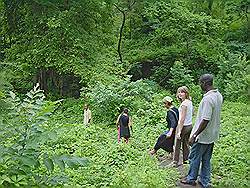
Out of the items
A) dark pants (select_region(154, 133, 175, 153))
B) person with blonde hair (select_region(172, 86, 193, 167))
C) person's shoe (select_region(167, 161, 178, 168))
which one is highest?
person with blonde hair (select_region(172, 86, 193, 167))

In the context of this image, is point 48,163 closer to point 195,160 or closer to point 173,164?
point 195,160

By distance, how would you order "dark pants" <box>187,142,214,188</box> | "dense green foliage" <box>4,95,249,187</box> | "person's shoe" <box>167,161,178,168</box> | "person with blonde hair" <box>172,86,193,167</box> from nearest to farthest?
"dark pants" <box>187,142,214,188</box>, "dense green foliage" <box>4,95,249,187</box>, "person with blonde hair" <box>172,86,193,167</box>, "person's shoe" <box>167,161,178,168</box>

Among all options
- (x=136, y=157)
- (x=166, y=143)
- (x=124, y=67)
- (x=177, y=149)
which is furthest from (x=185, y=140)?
(x=124, y=67)

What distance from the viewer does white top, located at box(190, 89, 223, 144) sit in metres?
5.58

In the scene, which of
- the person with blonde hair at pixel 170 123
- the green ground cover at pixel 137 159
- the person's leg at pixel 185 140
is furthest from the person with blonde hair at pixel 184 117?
the green ground cover at pixel 137 159

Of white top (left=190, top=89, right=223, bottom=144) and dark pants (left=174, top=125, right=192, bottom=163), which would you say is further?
dark pants (left=174, top=125, right=192, bottom=163)

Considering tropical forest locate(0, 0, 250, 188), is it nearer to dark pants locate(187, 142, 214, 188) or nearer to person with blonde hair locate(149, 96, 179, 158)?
person with blonde hair locate(149, 96, 179, 158)

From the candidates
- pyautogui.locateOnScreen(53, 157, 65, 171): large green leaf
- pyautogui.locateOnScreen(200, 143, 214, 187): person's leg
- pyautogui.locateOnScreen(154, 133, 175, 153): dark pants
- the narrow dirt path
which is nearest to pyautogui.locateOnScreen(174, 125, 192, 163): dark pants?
the narrow dirt path

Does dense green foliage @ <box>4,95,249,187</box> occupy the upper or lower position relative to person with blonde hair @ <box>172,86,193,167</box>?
lower

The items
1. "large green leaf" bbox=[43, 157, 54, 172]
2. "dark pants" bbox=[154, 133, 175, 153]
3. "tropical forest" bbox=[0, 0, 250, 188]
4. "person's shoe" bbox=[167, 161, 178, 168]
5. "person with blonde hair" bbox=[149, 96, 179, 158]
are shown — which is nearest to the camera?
"large green leaf" bbox=[43, 157, 54, 172]

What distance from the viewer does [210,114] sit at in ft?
18.3

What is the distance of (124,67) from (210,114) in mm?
14704

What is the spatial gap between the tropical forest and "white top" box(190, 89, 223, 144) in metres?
1.14

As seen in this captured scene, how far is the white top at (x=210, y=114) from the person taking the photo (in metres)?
5.58
